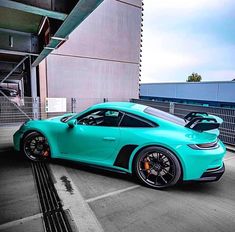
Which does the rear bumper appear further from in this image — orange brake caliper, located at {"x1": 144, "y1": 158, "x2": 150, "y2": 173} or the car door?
the car door

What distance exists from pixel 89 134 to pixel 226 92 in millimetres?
15308

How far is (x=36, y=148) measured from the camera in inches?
143

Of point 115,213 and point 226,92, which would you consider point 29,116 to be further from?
point 226,92

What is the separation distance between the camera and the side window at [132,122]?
2.91 metres

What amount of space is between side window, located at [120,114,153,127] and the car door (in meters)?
0.12

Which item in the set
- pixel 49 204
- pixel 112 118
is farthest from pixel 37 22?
pixel 49 204

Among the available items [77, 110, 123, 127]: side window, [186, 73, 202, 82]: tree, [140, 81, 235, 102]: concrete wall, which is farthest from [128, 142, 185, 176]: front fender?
[186, 73, 202, 82]: tree

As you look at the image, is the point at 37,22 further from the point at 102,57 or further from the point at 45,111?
the point at 102,57

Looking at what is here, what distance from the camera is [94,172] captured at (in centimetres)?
325

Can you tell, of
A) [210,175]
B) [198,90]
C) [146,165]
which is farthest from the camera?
[198,90]

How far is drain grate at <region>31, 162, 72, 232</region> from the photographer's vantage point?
6.26 ft

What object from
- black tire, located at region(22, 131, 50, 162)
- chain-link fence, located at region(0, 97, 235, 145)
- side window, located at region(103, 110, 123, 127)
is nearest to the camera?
side window, located at region(103, 110, 123, 127)

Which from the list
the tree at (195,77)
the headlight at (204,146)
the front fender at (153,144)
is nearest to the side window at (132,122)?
the front fender at (153,144)

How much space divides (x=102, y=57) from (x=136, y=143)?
7.85 meters
